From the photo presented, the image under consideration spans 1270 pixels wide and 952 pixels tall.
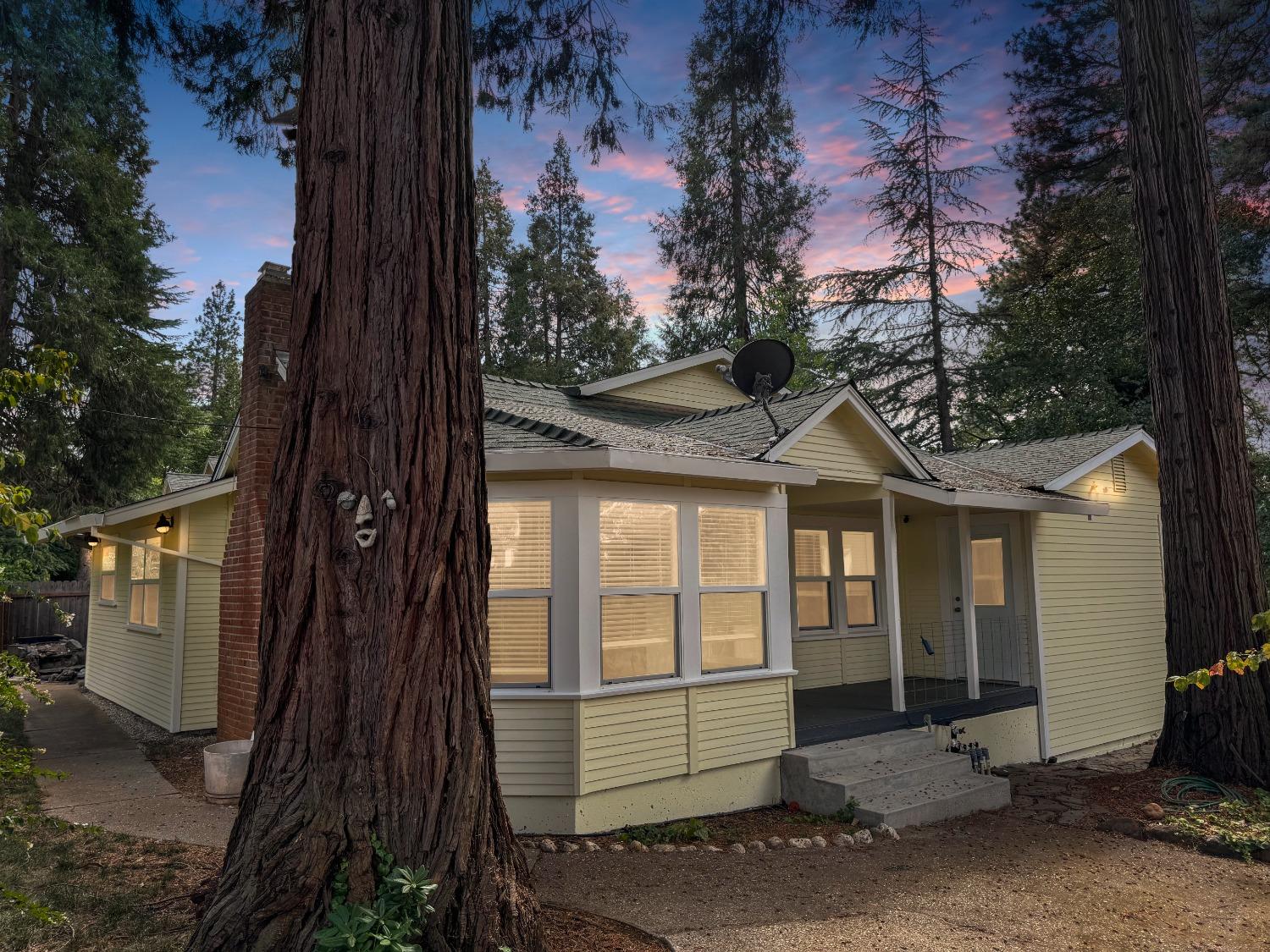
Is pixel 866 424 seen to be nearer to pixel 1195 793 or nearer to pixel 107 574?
pixel 1195 793

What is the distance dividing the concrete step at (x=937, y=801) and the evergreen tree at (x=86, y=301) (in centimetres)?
1688

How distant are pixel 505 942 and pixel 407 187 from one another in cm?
310

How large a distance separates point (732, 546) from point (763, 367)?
2552 mm

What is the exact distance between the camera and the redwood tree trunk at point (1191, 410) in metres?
7.76

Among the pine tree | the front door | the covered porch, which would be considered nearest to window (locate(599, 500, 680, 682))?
the covered porch

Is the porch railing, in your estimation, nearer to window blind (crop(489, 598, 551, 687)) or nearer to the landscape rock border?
the landscape rock border

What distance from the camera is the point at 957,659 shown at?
36.9 feet

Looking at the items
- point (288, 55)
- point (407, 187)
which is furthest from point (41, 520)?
point (288, 55)

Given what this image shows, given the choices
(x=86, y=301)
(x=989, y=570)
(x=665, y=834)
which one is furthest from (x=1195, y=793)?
(x=86, y=301)

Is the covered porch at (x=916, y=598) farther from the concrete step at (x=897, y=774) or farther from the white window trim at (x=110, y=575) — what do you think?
the white window trim at (x=110, y=575)

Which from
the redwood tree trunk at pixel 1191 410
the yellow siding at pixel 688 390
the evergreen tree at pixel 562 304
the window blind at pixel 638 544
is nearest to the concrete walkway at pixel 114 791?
the window blind at pixel 638 544

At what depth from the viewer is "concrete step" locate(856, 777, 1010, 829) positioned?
658cm

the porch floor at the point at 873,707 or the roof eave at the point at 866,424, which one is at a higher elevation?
the roof eave at the point at 866,424

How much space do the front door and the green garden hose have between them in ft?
9.66
